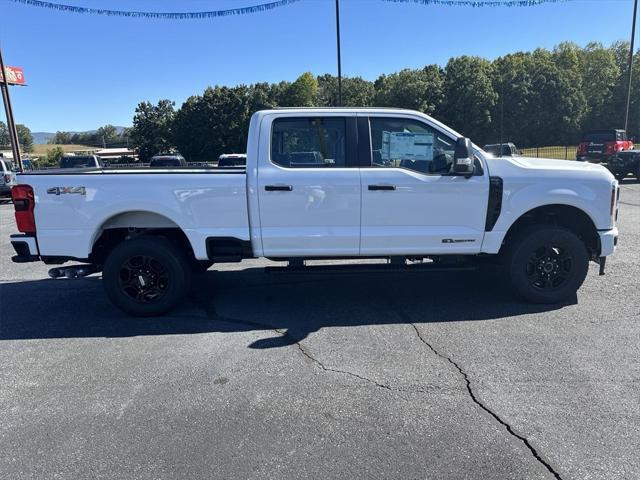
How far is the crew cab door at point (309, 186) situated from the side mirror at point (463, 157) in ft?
3.34

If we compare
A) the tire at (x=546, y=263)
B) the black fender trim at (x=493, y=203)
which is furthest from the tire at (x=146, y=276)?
the tire at (x=546, y=263)

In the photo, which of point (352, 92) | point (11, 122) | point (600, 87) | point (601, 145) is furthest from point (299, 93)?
point (600, 87)

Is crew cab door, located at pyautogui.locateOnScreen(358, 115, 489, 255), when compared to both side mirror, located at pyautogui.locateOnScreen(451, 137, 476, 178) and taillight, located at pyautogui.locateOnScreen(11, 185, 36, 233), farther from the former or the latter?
taillight, located at pyautogui.locateOnScreen(11, 185, 36, 233)

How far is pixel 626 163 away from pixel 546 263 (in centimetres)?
1785

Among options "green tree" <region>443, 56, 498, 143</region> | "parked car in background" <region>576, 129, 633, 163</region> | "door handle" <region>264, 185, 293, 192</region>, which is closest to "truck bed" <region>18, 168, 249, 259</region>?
"door handle" <region>264, 185, 293, 192</region>

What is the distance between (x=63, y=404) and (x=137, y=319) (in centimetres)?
178

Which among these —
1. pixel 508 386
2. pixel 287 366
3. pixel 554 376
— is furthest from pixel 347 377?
pixel 554 376

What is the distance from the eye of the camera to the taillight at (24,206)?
16.2 feet

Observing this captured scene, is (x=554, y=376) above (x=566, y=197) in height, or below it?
below

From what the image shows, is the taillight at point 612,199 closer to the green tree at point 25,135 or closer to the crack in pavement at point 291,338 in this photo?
the crack in pavement at point 291,338

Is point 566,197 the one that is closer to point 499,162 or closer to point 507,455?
point 499,162

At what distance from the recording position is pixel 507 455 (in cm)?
278

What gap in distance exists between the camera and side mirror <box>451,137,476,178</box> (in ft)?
15.9

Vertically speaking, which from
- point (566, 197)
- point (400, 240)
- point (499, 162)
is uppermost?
point (499, 162)
